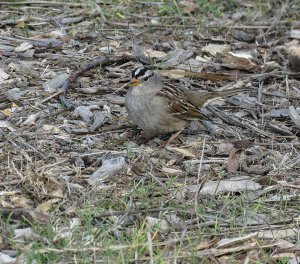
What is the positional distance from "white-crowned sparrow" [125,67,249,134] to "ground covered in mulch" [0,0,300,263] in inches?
5.3

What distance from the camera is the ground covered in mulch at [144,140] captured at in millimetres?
4875

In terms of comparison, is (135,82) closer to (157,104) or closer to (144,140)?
(157,104)

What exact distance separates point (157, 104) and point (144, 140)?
13.2 inches

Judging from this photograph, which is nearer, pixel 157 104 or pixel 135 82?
pixel 135 82

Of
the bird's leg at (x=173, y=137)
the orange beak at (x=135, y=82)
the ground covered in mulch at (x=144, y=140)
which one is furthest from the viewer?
the orange beak at (x=135, y=82)

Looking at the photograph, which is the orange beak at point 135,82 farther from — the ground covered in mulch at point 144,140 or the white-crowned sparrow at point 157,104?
the ground covered in mulch at point 144,140

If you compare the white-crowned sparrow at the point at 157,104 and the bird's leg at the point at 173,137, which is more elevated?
the white-crowned sparrow at the point at 157,104

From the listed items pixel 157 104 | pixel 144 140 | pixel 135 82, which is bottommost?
pixel 144 140

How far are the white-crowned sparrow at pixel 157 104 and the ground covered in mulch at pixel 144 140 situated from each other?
135 mm

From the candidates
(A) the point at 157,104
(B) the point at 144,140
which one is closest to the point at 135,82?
(A) the point at 157,104

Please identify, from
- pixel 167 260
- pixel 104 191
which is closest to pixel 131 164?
pixel 104 191

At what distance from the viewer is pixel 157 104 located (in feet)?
22.4

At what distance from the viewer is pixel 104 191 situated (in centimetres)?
549

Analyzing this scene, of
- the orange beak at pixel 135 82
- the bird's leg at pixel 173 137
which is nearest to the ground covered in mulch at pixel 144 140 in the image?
the bird's leg at pixel 173 137
